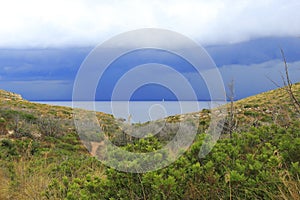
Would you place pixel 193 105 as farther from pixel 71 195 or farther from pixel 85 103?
pixel 71 195

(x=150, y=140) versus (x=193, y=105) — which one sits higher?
(x=193, y=105)

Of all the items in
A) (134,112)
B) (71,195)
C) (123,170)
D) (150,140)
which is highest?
(134,112)

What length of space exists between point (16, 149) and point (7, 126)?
23.0 feet

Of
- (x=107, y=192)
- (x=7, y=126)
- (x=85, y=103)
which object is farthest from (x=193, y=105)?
(x=7, y=126)

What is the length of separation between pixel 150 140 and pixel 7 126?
17.6 m

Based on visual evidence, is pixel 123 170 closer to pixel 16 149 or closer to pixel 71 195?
pixel 71 195

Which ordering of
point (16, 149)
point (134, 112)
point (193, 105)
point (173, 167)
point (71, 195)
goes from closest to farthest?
point (173, 167)
point (71, 195)
point (193, 105)
point (134, 112)
point (16, 149)

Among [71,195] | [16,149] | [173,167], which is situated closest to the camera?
[173,167]

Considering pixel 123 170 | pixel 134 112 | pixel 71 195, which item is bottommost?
pixel 71 195

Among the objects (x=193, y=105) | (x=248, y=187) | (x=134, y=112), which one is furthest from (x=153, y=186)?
(x=134, y=112)

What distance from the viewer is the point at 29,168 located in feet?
26.8

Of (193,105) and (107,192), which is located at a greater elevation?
(193,105)

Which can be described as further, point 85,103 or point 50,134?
point 50,134

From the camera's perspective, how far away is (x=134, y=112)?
7.14 m
